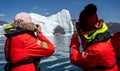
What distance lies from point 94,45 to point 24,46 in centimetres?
103

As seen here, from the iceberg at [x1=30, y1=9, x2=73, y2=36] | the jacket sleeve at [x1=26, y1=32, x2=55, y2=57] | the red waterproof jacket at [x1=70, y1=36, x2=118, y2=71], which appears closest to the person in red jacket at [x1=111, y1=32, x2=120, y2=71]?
the red waterproof jacket at [x1=70, y1=36, x2=118, y2=71]

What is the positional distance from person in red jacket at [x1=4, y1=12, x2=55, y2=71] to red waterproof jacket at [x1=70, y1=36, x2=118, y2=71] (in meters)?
0.53

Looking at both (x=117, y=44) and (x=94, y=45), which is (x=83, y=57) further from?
(x=117, y=44)

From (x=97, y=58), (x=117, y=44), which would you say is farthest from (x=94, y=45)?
(x=117, y=44)

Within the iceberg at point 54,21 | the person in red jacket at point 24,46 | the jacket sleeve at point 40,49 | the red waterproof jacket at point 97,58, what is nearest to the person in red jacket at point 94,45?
the red waterproof jacket at point 97,58

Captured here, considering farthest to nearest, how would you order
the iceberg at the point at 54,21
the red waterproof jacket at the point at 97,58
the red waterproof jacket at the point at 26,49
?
the iceberg at the point at 54,21, the red waterproof jacket at the point at 26,49, the red waterproof jacket at the point at 97,58

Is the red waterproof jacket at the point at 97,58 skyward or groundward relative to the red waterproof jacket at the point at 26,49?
groundward

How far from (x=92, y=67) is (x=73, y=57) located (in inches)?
11.7

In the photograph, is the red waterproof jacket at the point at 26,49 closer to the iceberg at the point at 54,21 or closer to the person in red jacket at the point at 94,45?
the person in red jacket at the point at 94,45

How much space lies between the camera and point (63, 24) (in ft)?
368

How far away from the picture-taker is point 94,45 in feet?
11.0

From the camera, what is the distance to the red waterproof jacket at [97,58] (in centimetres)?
334

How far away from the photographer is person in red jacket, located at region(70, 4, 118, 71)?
3359mm

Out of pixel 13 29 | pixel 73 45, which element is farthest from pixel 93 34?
pixel 13 29
